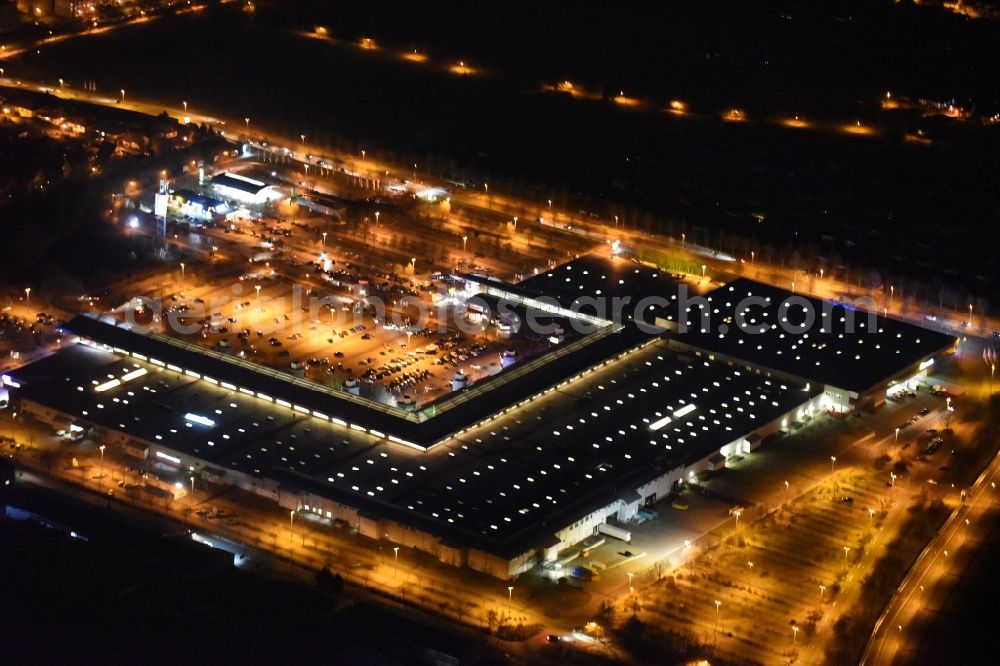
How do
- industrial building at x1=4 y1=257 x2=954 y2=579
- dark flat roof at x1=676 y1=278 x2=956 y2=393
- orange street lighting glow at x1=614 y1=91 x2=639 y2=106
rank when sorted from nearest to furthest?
industrial building at x1=4 y1=257 x2=954 y2=579, dark flat roof at x1=676 y1=278 x2=956 y2=393, orange street lighting glow at x1=614 y1=91 x2=639 y2=106

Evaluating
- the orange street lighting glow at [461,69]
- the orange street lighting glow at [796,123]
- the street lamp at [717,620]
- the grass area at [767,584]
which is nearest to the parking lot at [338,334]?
the grass area at [767,584]

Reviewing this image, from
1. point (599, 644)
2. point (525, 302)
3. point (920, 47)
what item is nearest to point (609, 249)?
point (525, 302)

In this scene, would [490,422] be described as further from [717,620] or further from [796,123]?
[796,123]

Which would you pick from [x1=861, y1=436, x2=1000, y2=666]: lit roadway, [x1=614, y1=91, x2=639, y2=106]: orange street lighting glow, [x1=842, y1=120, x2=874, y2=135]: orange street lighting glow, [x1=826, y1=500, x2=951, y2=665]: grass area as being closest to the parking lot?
[x1=826, y1=500, x2=951, y2=665]: grass area

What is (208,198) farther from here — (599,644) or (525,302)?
(599,644)

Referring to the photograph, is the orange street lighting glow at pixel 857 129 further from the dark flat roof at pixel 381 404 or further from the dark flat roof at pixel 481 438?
the dark flat roof at pixel 481 438

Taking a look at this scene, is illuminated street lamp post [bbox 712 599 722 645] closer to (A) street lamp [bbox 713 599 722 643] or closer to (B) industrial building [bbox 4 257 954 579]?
(A) street lamp [bbox 713 599 722 643]
